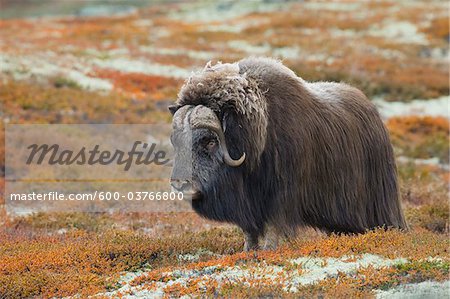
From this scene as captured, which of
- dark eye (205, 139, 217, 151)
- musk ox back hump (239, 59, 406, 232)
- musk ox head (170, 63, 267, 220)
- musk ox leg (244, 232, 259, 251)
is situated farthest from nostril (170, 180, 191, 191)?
musk ox leg (244, 232, 259, 251)

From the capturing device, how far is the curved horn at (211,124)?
546 cm

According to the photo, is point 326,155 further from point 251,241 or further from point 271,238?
point 251,241

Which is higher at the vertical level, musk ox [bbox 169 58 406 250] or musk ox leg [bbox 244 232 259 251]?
musk ox [bbox 169 58 406 250]

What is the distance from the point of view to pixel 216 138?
5.55 meters

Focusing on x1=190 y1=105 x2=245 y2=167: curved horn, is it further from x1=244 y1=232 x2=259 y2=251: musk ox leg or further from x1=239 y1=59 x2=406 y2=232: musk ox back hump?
x1=244 y1=232 x2=259 y2=251: musk ox leg

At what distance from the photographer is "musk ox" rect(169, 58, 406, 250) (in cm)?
557

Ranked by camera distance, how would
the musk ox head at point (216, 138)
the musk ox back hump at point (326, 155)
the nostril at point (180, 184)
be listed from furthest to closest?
the musk ox back hump at point (326, 155)
the musk ox head at point (216, 138)
the nostril at point (180, 184)

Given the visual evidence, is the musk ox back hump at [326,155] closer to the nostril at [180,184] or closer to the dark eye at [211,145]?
the dark eye at [211,145]

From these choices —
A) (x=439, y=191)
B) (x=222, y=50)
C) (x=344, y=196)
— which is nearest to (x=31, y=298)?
(x=344, y=196)

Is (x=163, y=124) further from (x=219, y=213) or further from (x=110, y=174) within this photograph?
(x=219, y=213)

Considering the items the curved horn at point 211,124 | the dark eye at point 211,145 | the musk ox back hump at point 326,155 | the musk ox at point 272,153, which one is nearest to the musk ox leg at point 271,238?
the musk ox at point 272,153

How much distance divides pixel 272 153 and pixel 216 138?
1.78 ft

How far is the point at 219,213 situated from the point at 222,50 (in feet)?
74.5

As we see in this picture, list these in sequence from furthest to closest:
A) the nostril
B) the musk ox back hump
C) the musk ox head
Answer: the musk ox back hump → the musk ox head → the nostril
